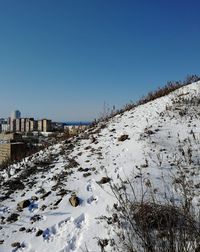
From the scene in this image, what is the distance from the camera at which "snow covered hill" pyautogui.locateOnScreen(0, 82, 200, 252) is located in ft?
15.9

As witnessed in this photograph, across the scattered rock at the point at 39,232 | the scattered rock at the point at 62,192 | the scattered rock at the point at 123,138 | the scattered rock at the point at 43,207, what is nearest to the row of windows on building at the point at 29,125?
the scattered rock at the point at 123,138

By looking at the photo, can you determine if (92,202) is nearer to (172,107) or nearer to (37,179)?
(37,179)

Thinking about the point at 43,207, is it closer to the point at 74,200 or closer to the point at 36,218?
the point at 36,218

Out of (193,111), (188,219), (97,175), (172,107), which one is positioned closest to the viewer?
(188,219)

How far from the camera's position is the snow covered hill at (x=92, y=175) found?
4859mm

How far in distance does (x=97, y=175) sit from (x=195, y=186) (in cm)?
221

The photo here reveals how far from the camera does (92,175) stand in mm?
6699

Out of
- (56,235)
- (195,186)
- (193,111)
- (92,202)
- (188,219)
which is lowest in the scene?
(56,235)

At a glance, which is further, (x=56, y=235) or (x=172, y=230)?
(x=56, y=235)

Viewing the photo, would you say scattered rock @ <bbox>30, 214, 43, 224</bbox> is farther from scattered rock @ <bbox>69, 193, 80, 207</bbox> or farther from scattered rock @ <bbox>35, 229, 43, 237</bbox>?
scattered rock @ <bbox>69, 193, 80, 207</bbox>

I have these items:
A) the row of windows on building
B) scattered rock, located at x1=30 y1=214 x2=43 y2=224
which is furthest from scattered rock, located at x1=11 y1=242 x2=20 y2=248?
the row of windows on building

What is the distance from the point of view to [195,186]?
5246 millimetres

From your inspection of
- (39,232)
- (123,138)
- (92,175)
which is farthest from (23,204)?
(123,138)

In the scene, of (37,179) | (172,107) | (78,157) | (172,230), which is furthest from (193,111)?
(172,230)
